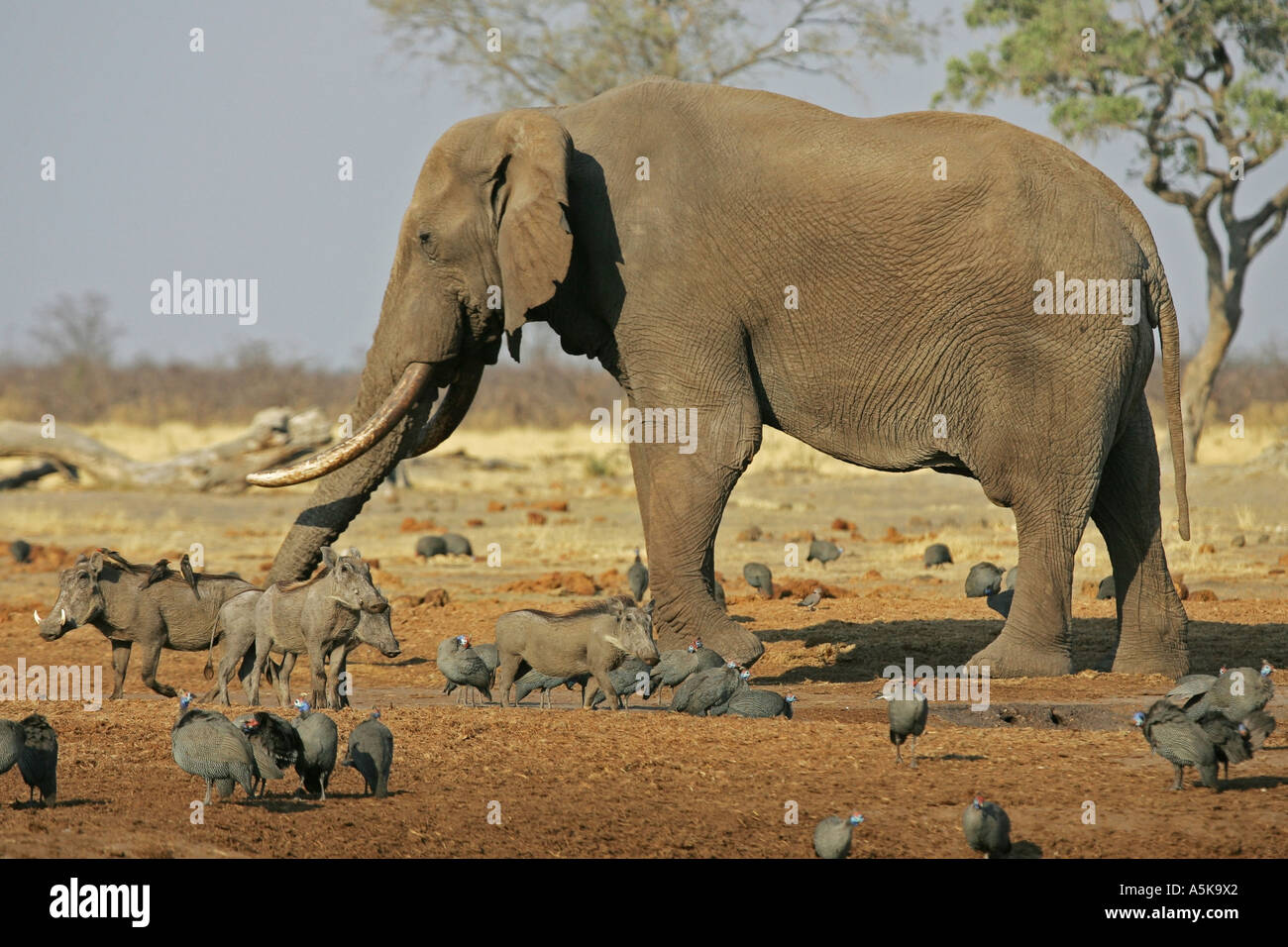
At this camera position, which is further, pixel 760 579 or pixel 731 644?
pixel 760 579

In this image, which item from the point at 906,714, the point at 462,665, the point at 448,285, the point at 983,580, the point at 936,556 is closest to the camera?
the point at 906,714

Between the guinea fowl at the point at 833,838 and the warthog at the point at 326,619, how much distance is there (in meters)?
3.37

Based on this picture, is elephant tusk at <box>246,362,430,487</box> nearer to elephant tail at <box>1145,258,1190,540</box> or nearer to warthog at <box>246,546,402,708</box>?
warthog at <box>246,546,402,708</box>

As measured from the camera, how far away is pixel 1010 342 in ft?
34.7

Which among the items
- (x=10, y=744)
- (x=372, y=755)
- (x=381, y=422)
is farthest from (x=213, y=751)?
(x=381, y=422)

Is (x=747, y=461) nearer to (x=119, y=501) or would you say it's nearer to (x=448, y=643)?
(x=448, y=643)

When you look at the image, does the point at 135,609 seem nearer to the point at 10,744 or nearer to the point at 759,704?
the point at 10,744

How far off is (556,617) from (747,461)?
158 cm

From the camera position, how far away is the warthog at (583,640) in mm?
9711

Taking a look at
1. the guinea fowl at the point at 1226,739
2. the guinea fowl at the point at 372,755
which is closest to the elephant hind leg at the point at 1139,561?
the guinea fowl at the point at 1226,739

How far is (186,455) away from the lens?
25.2m

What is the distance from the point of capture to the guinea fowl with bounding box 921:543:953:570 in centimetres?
1802

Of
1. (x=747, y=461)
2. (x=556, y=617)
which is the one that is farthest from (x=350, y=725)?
(x=747, y=461)

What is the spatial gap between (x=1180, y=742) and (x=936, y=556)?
1024 centimetres
